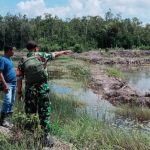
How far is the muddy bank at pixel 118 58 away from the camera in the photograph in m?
49.0

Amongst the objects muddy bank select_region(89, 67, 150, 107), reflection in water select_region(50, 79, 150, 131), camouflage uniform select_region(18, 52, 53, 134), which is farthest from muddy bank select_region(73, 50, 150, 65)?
camouflage uniform select_region(18, 52, 53, 134)

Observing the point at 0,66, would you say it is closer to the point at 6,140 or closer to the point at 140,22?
the point at 6,140

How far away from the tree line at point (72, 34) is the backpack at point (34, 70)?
55166mm

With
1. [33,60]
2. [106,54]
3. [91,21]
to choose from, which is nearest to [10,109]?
[33,60]

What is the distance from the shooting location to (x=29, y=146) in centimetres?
751

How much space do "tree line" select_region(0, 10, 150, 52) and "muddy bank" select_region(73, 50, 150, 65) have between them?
8195mm

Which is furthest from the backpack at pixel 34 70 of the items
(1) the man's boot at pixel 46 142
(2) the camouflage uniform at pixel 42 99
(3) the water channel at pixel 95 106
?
(3) the water channel at pixel 95 106

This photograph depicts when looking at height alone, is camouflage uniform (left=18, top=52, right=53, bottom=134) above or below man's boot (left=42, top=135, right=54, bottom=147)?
above

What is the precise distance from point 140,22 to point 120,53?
87.8ft

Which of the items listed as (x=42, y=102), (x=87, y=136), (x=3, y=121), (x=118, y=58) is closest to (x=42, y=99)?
(x=42, y=102)

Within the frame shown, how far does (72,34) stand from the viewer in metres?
74.7

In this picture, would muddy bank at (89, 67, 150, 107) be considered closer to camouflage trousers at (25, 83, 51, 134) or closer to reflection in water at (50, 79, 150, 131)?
reflection in water at (50, 79, 150, 131)

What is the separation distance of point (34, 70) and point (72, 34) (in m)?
67.0

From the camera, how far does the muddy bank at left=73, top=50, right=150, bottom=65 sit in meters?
49.0
